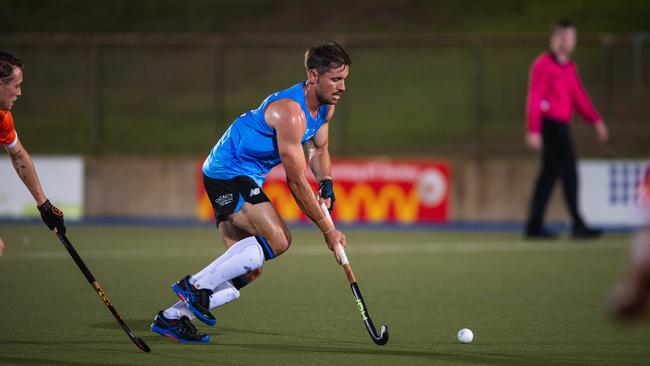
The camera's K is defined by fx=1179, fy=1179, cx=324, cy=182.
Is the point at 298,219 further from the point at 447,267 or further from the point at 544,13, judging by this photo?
the point at 544,13

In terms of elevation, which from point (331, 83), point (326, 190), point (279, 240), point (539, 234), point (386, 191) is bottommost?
point (539, 234)

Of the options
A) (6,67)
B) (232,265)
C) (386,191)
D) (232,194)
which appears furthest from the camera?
(386,191)

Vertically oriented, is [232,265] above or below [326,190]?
below

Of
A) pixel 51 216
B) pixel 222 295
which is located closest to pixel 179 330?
pixel 222 295

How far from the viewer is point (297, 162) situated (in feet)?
20.7

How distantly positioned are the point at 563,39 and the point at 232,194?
6.39m

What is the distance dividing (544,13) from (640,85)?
29.6 ft

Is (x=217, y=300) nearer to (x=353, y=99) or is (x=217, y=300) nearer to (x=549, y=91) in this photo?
(x=549, y=91)

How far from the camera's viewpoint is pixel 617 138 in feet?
79.6

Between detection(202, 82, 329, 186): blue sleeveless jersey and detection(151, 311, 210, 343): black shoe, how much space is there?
847mm

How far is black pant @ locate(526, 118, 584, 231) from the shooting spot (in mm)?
12203

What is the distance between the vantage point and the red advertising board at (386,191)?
47.4ft

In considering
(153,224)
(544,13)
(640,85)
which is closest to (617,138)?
(640,85)

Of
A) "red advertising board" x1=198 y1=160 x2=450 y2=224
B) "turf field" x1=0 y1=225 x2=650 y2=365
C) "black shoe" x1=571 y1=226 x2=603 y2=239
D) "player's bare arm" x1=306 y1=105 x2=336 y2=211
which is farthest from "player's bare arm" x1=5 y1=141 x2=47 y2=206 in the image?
"red advertising board" x1=198 y1=160 x2=450 y2=224
